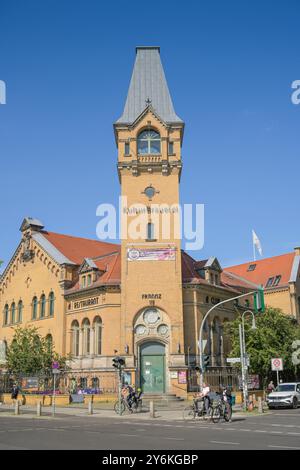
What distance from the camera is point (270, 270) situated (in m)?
66.1

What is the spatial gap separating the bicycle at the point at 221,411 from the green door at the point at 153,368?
1556cm

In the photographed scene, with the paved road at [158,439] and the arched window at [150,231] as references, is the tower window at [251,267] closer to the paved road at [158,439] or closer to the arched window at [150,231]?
the arched window at [150,231]

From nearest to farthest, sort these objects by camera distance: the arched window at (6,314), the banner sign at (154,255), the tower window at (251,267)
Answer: the banner sign at (154,255) → the arched window at (6,314) → the tower window at (251,267)

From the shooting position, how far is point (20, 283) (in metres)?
54.7

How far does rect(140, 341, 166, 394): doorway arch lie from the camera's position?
1574 inches

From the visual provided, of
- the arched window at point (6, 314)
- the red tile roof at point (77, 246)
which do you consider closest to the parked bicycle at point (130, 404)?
the red tile roof at point (77, 246)

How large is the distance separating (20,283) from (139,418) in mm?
30748

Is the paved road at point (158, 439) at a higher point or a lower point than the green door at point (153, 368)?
lower

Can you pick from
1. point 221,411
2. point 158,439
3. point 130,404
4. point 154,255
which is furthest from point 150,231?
point 158,439

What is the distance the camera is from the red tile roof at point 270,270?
63.1 meters

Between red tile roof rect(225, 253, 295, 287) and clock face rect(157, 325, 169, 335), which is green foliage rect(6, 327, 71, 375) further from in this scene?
red tile roof rect(225, 253, 295, 287)

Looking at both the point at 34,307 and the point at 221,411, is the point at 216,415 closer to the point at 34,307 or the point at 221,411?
the point at 221,411
